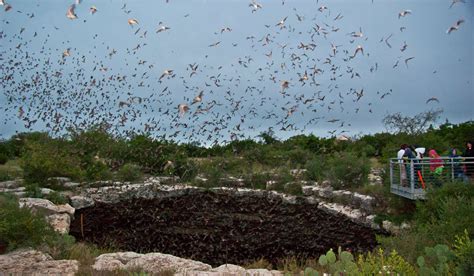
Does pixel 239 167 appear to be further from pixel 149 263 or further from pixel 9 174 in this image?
pixel 149 263

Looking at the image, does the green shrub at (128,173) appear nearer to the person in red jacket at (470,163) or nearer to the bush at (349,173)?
the bush at (349,173)

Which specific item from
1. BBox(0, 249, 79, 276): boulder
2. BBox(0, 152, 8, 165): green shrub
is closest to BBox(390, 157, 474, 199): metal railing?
BBox(0, 249, 79, 276): boulder

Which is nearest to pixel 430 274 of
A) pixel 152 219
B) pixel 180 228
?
pixel 180 228

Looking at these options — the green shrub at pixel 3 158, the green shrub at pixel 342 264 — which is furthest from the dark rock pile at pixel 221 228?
the green shrub at pixel 3 158

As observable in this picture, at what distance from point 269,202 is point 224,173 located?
4148 millimetres

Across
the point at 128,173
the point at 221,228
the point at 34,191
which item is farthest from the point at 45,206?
the point at 128,173

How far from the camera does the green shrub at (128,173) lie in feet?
78.8

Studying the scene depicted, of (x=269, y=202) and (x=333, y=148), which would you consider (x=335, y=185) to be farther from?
(x=333, y=148)

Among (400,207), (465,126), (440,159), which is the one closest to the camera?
(440,159)

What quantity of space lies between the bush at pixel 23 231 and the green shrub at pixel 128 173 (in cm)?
1369

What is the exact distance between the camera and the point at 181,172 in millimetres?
26234

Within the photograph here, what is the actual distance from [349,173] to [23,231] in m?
14.1

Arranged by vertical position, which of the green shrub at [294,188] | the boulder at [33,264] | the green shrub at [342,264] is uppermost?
the green shrub at [342,264]

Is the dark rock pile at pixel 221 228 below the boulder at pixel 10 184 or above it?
below
